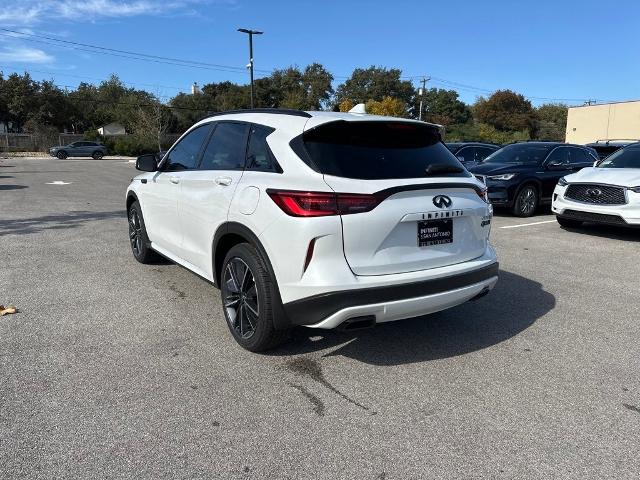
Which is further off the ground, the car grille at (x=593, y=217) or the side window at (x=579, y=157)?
the side window at (x=579, y=157)

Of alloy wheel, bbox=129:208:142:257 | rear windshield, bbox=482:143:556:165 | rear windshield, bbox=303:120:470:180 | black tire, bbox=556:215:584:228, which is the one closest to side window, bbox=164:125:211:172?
alloy wheel, bbox=129:208:142:257

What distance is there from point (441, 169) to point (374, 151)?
563 millimetres

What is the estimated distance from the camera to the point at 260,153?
12.2 ft

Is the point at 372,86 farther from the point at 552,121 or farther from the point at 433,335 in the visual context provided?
the point at 433,335

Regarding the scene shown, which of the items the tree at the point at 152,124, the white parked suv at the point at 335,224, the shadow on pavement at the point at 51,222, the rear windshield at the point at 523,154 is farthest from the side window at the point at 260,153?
the tree at the point at 152,124

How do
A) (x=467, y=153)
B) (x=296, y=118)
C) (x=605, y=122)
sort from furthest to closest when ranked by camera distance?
(x=605, y=122) → (x=467, y=153) → (x=296, y=118)

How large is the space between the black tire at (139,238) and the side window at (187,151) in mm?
950

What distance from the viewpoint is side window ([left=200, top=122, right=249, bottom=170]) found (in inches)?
157

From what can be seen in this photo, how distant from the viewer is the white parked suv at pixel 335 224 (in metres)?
3.16

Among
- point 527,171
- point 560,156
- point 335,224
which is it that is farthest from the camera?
point 560,156

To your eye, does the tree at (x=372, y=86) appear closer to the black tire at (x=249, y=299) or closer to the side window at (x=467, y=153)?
the side window at (x=467, y=153)

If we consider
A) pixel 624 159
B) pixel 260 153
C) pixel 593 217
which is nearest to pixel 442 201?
pixel 260 153

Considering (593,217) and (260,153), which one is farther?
(593,217)

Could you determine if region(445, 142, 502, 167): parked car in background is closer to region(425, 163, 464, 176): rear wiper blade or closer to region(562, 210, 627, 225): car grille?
region(562, 210, 627, 225): car grille
